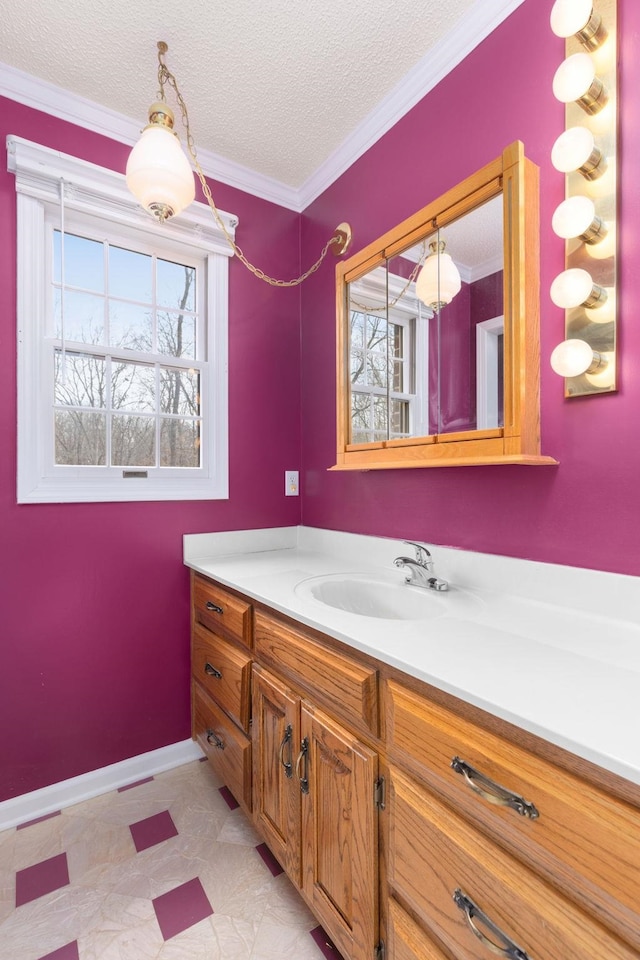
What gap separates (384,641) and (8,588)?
1407 mm

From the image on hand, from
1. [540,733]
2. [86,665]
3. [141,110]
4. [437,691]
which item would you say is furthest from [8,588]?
[141,110]

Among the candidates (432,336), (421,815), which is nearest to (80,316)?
(432,336)

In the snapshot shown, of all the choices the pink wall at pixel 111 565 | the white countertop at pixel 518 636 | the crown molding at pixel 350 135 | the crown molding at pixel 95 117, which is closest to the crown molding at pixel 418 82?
the crown molding at pixel 350 135

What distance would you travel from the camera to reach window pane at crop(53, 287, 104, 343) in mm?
1701

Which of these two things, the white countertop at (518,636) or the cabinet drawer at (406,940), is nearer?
the white countertop at (518,636)

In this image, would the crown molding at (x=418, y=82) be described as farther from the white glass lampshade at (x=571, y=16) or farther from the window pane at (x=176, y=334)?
the window pane at (x=176, y=334)

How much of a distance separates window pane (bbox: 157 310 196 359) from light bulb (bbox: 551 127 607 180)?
4.89ft

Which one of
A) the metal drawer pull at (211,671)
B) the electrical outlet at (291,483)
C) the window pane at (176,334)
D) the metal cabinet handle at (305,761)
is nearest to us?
the metal cabinet handle at (305,761)

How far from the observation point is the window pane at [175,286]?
1943mm

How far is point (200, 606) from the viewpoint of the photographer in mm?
1817

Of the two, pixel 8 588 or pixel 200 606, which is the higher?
pixel 8 588

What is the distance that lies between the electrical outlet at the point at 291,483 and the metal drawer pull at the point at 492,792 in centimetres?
157

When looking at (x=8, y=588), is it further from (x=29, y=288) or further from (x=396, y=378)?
A: (x=396, y=378)

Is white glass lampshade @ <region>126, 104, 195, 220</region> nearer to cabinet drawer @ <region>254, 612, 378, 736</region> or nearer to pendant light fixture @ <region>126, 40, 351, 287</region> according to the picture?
pendant light fixture @ <region>126, 40, 351, 287</region>
